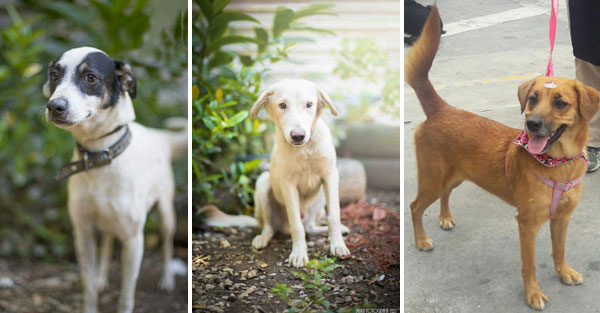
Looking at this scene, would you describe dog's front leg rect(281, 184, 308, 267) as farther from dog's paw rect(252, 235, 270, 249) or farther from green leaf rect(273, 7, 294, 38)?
green leaf rect(273, 7, 294, 38)

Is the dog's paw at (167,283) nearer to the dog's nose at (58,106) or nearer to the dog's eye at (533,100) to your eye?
the dog's nose at (58,106)

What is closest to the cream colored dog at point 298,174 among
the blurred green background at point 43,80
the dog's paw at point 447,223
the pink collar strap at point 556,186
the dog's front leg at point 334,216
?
the dog's front leg at point 334,216

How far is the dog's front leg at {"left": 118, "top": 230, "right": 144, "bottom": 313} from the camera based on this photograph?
170cm

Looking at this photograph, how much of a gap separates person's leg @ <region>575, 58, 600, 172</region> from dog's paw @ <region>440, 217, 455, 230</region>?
0.46 meters

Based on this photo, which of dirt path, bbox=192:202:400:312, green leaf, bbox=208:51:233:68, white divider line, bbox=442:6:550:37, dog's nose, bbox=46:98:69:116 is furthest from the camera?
green leaf, bbox=208:51:233:68

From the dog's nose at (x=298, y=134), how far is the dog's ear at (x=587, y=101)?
0.84 m

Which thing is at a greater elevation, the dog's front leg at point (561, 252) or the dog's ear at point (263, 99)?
the dog's ear at point (263, 99)

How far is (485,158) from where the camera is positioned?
164cm

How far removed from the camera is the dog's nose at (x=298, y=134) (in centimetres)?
167

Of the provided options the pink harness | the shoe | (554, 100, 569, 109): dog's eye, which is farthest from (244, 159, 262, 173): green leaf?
the shoe

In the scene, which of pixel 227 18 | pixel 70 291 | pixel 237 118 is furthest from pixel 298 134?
pixel 70 291

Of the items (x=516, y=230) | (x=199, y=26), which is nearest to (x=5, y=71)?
(x=199, y=26)

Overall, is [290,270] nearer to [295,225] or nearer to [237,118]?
[295,225]

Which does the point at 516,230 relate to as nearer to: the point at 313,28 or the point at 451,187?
the point at 451,187
